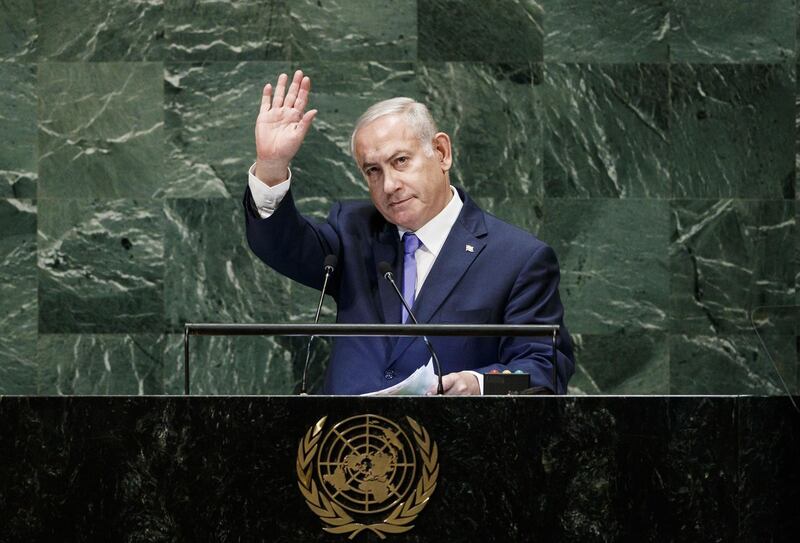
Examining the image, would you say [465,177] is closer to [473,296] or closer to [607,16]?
[607,16]

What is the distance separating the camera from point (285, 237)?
3.99 metres

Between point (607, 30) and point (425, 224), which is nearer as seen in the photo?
point (425, 224)

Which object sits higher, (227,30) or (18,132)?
(227,30)

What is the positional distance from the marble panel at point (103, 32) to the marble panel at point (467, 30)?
4.28ft

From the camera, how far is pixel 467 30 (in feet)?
19.9

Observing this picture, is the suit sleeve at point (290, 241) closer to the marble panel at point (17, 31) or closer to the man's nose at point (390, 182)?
the man's nose at point (390, 182)

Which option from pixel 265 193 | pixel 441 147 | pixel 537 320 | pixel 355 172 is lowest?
pixel 537 320

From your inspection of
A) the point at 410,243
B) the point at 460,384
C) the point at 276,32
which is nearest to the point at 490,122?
the point at 276,32

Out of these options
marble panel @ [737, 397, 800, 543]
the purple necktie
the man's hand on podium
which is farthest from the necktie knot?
marble panel @ [737, 397, 800, 543]

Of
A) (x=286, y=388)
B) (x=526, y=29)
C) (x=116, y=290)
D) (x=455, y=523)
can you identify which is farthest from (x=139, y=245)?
(x=455, y=523)

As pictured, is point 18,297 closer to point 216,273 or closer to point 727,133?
point 216,273

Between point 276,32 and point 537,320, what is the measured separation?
271cm

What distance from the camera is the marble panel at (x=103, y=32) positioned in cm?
603

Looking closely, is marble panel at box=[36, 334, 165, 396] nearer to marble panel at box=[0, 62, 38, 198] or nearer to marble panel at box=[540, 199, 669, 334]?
marble panel at box=[0, 62, 38, 198]
